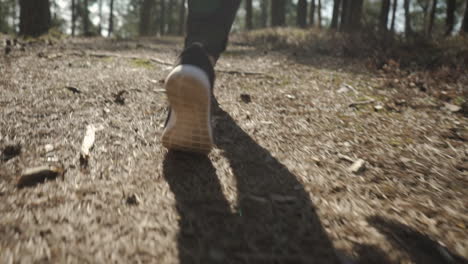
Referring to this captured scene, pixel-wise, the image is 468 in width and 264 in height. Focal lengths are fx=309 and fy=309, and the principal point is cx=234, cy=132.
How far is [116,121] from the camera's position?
1902 mm

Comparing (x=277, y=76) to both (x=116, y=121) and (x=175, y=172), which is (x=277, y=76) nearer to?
(x=116, y=121)

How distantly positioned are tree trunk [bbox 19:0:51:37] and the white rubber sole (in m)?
6.90

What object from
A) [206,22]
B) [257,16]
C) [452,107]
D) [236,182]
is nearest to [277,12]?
[452,107]

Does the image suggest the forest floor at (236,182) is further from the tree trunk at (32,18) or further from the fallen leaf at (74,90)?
the tree trunk at (32,18)

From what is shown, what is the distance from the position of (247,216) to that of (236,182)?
0.25m

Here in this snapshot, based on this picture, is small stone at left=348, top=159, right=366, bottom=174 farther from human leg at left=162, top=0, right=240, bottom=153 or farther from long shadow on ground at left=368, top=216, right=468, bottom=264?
human leg at left=162, top=0, right=240, bottom=153

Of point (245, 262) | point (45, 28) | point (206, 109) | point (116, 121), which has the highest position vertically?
point (45, 28)

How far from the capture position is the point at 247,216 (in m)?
1.08

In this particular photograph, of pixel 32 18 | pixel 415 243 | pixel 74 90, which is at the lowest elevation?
pixel 415 243

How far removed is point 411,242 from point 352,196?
29cm

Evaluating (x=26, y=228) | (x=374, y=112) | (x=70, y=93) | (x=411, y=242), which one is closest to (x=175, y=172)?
(x=26, y=228)

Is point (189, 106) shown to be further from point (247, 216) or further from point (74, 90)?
point (74, 90)

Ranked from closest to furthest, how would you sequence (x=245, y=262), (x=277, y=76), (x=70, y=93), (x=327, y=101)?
(x=245, y=262), (x=70, y=93), (x=327, y=101), (x=277, y=76)

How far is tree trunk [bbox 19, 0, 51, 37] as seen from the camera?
6.61 m
